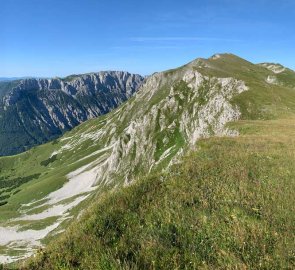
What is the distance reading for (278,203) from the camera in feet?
47.3

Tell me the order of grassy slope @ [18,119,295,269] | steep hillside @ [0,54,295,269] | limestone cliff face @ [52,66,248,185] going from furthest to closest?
limestone cliff face @ [52,66,248,185]
steep hillside @ [0,54,295,269]
grassy slope @ [18,119,295,269]

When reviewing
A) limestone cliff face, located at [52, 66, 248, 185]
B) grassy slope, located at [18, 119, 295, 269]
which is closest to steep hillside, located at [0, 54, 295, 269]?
limestone cliff face, located at [52, 66, 248, 185]

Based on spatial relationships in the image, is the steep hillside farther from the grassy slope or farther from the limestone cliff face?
the grassy slope

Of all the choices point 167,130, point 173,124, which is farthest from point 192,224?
point 173,124

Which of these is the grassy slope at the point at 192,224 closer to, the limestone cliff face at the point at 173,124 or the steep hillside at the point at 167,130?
the steep hillside at the point at 167,130

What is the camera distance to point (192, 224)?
1305 centimetres

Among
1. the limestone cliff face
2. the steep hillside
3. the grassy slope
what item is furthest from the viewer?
the limestone cliff face

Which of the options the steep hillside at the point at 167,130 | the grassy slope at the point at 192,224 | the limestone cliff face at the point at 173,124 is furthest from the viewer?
the limestone cliff face at the point at 173,124

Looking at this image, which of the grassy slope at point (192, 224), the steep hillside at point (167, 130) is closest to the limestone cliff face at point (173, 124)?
the steep hillside at point (167, 130)

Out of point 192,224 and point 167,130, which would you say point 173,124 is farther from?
point 192,224

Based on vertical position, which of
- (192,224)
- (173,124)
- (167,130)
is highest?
(192,224)

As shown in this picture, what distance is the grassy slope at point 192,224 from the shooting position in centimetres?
1072

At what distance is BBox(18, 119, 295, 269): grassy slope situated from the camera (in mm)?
10719

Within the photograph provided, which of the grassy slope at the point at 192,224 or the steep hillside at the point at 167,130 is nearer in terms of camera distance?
the grassy slope at the point at 192,224
